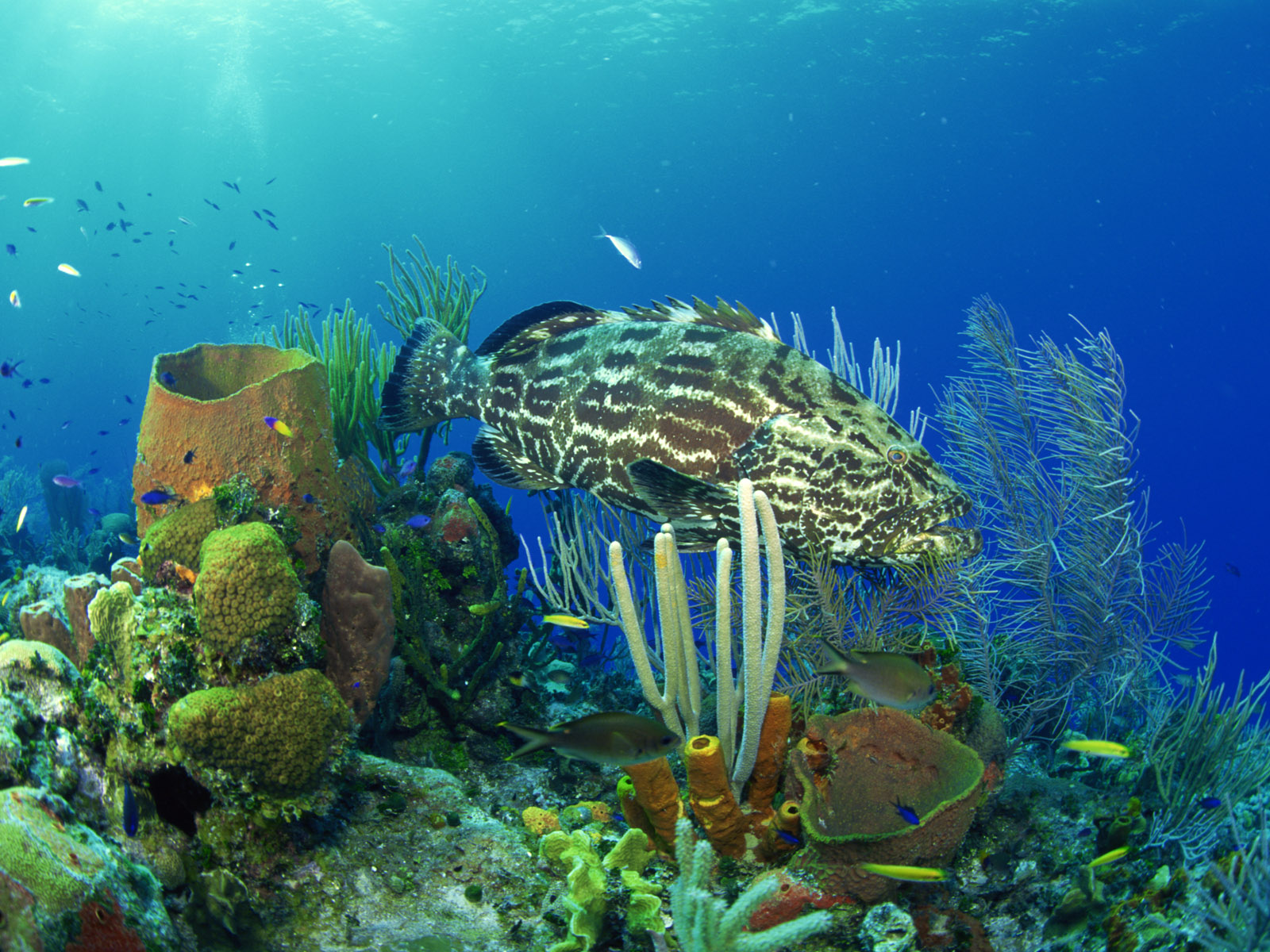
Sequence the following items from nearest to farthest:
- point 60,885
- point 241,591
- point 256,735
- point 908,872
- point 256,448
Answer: point 60,885 → point 908,872 → point 256,735 → point 241,591 → point 256,448

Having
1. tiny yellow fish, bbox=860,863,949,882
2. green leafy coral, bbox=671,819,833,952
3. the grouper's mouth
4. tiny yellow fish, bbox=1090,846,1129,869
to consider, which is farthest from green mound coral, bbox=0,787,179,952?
tiny yellow fish, bbox=1090,846,1129,869

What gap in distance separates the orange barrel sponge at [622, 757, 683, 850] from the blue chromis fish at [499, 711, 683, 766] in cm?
37

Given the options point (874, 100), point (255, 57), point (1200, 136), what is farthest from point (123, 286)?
point (1200, 136)

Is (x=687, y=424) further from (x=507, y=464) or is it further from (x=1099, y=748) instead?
(x=1099, y=748)

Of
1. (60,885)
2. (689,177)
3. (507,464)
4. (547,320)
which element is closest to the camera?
(60,885)

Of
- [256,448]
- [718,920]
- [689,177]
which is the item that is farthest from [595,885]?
[689,177]

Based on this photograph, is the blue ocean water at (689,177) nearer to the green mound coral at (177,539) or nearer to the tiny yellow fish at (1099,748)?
the green mound coral at (177,539)

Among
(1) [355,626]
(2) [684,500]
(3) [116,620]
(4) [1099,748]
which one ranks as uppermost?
(3) [116,620]

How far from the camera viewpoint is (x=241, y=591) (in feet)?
9.38

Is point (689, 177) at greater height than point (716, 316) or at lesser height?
greater

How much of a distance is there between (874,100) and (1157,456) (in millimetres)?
54128

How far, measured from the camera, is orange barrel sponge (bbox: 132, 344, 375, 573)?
388cm

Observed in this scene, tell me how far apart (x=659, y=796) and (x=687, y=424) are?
205cm

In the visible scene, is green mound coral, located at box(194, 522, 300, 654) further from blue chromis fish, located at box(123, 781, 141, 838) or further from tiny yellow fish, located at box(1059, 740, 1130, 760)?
tiny yellow fish, located at box(1059, 740, 1130, 760)
